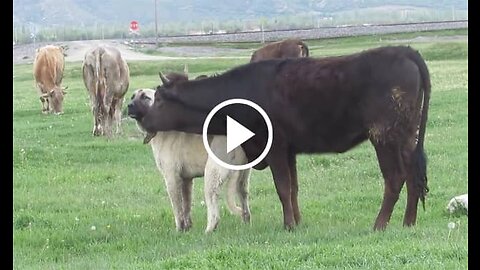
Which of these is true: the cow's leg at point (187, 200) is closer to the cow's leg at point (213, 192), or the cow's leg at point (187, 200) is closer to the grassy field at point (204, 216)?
the grassy field at point (204, 216)

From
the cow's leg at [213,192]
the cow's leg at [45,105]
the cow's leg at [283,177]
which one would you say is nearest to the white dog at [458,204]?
the cow's leg at [283,177]

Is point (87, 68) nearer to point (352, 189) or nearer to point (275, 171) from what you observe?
point (352, 189)

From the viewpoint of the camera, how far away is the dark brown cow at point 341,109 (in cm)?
775

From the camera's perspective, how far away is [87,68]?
16750 mm

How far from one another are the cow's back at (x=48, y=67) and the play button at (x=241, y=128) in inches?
560

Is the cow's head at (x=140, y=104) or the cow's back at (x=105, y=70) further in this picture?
the cow's back at (x=105, y=70)

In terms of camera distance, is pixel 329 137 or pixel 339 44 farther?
pixel 339 44

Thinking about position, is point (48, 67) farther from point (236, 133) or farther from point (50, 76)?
point (236, 133)

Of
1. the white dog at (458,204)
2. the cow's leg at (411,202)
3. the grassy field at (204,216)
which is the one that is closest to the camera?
the grassy field at (204,216)

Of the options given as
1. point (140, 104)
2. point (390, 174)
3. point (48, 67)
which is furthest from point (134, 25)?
point (48, 67)

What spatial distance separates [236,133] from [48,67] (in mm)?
15035
